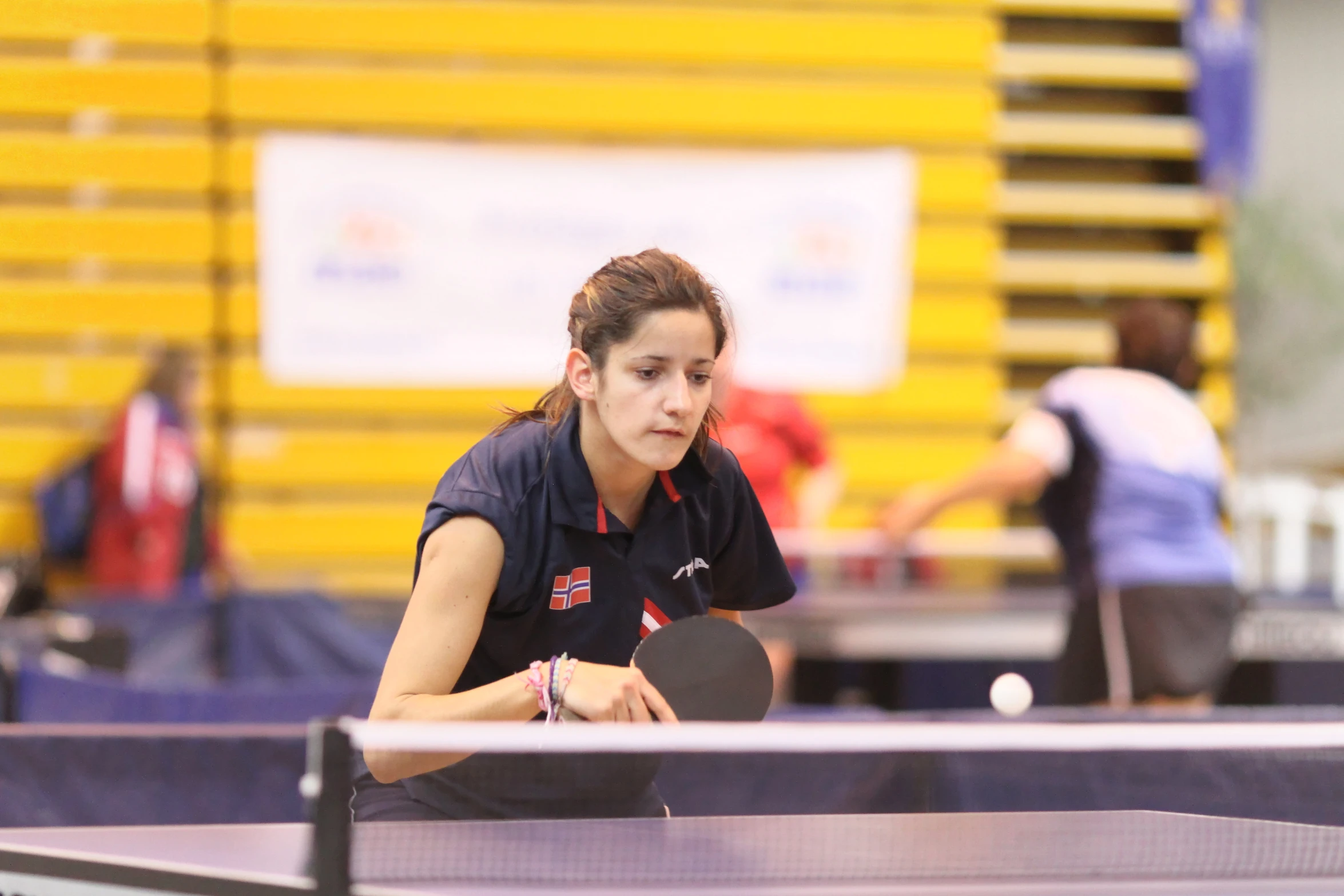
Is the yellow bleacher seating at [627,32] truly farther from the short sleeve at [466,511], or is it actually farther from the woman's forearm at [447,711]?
the woman's forearm at [447,711]

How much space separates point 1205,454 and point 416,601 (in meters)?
2.70

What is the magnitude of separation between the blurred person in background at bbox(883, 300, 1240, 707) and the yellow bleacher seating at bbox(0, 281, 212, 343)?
16.0 feet

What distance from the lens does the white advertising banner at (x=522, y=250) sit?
7.25 m

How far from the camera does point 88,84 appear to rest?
750cm

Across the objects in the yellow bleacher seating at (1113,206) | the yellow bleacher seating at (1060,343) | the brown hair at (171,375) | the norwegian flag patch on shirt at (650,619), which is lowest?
the norwegian flag patch on shirt at (650,619)

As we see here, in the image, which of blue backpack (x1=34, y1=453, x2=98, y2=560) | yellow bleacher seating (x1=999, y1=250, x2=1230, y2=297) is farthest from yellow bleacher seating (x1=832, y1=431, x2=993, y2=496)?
blue backpack (x1=34, y1=453, x2=98, y2=560)

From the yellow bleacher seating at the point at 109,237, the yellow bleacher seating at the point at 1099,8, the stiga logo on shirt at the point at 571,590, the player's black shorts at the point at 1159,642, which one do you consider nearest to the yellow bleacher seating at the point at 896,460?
the yellow bleacher seating at the point at 1099,8

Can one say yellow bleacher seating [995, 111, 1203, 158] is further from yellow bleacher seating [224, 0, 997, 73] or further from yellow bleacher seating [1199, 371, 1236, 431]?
yellow bleacher seating [1199, 371, 1236, 431]

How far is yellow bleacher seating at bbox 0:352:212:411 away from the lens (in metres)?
7.43

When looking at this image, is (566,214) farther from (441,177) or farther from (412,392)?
(412,392)

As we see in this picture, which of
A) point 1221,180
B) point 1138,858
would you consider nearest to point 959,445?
point 1221,180

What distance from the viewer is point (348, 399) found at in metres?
7.52

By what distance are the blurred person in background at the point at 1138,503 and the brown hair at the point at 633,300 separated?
6.73 ft

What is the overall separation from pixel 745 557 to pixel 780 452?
11.2ft
